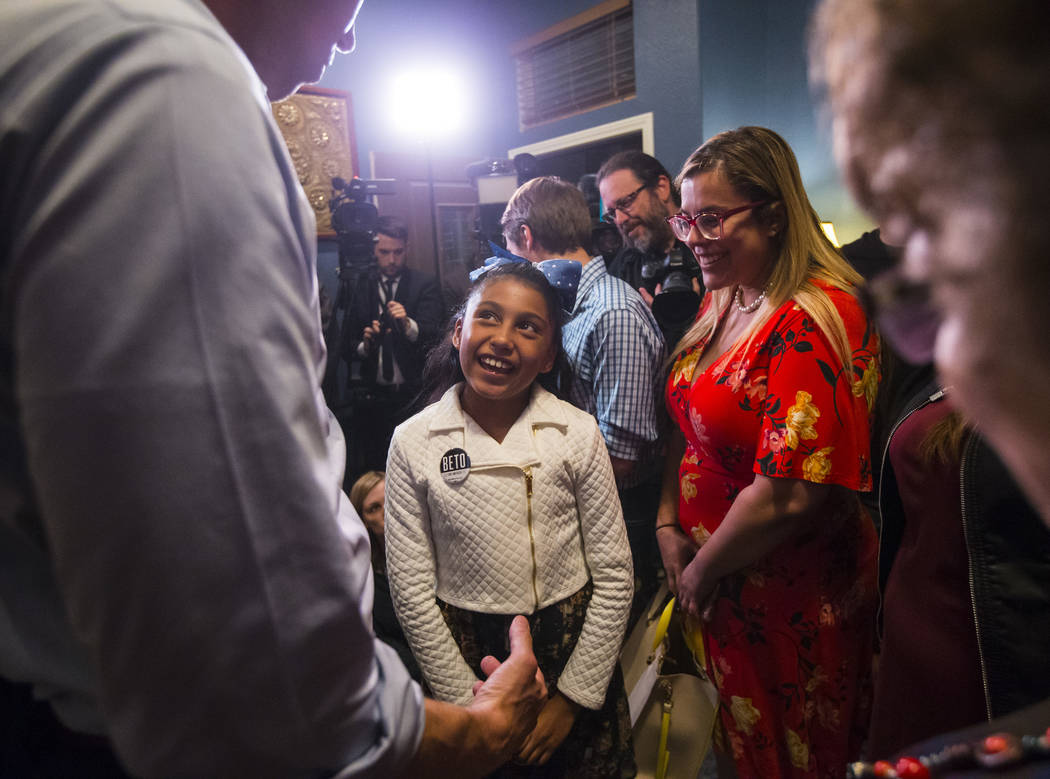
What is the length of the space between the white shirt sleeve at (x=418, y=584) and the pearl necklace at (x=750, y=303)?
0.87 m

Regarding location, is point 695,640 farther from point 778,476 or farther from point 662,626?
point 778,476

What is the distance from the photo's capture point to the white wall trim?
385 cm

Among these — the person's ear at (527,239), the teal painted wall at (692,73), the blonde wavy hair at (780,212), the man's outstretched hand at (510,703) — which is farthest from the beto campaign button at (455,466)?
the teal painted wall at (692,73)

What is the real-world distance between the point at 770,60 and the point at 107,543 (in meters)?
4.40

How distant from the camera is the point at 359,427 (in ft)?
9.06

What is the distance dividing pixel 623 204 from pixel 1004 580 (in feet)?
5.68

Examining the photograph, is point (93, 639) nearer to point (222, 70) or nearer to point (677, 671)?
point (222, 70)

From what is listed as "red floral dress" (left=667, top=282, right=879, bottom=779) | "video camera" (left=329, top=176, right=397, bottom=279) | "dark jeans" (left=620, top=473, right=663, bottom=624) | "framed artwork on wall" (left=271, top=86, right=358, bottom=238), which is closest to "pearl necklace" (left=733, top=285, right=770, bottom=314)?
"red floral dress" (left=667, top=282, right=879, bottom=779)

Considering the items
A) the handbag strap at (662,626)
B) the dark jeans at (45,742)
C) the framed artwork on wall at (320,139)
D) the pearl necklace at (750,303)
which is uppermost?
the framed artwork on wall at (320,139)

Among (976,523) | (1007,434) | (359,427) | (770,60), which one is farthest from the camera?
(770,60)

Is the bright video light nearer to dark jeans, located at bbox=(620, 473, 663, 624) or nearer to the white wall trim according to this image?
the white wall trim

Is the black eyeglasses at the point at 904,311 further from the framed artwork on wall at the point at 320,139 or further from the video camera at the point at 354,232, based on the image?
the framed artwork on wall at the point at 320,139

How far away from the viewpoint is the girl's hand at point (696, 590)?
1.35 m

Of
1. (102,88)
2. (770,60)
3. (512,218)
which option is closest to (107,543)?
(102,88)
